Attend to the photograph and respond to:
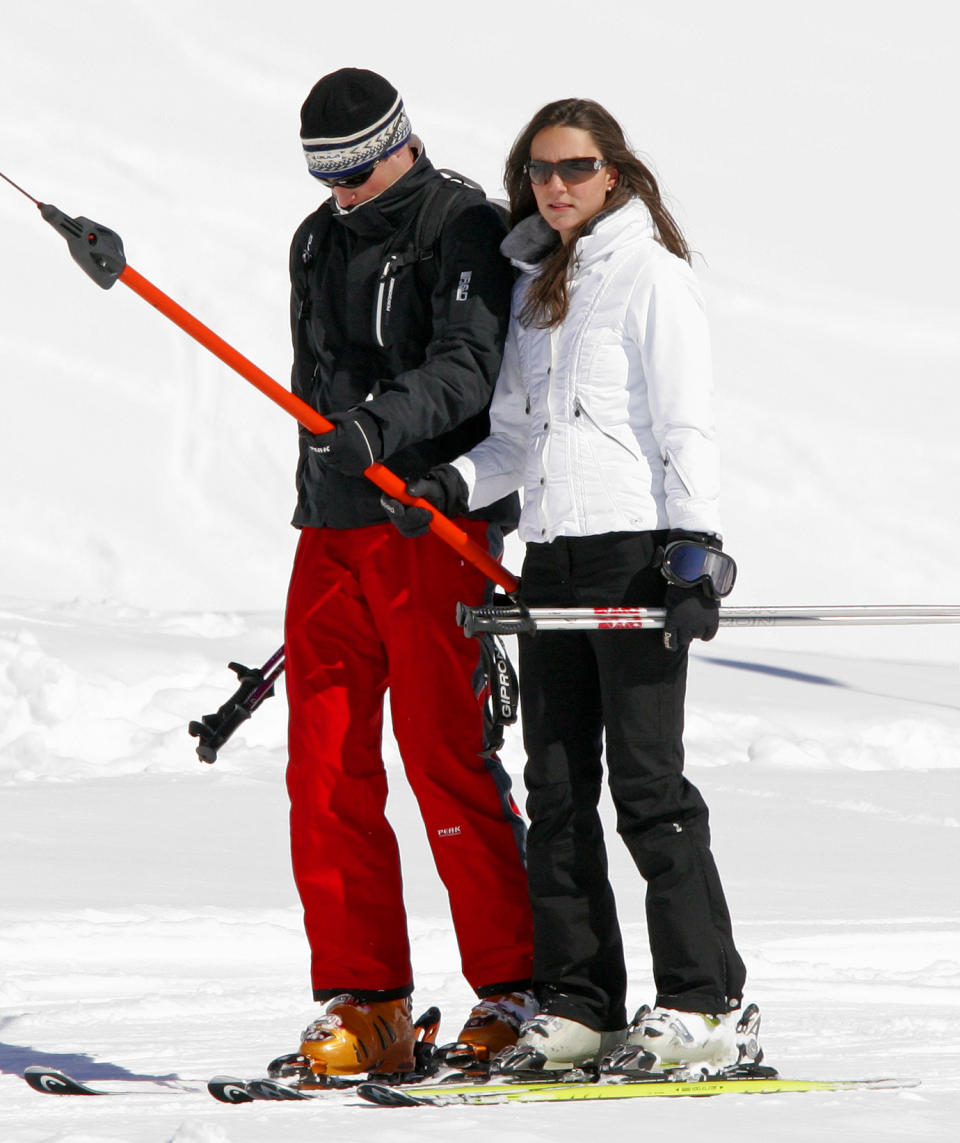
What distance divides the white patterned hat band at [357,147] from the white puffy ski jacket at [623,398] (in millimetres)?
451

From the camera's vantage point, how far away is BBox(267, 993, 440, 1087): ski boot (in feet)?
10.4

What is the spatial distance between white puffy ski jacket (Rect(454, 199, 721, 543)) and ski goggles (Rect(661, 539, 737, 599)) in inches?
1.8

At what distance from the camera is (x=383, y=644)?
3.35 meters

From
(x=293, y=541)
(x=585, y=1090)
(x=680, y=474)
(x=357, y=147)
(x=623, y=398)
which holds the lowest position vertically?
(x=585, y=1090)

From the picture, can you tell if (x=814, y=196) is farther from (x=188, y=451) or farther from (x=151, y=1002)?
(x=151, y=1002)

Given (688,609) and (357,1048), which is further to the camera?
(357,1048)

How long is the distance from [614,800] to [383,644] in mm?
578

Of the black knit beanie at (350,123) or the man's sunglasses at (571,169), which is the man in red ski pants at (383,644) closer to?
the black knit beanie at (350,123)

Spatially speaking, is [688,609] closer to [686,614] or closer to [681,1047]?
[686,614]

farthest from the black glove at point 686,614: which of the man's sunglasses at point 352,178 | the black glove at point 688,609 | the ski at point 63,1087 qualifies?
the ski at point 63,1087

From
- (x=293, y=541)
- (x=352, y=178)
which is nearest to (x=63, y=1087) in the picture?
(x=352, y=178)

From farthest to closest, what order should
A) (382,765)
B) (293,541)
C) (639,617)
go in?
(293,541)
(382,765)
(639,617)

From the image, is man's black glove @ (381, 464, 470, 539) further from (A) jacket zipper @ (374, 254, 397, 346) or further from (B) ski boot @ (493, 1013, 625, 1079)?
(B) ski boot @ (493, 1013, 625, 1079)

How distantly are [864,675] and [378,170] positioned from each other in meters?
7.90
